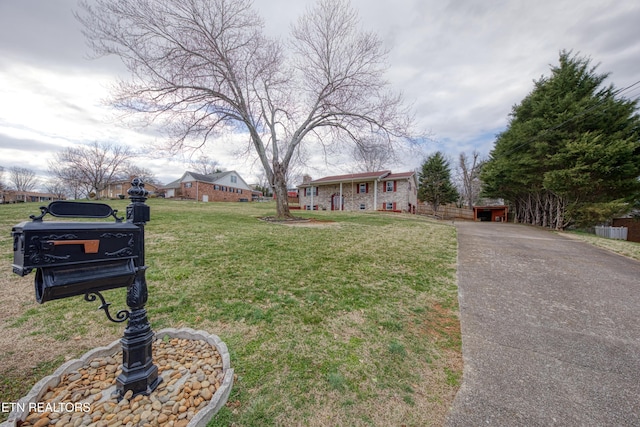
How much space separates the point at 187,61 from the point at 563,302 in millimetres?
12293

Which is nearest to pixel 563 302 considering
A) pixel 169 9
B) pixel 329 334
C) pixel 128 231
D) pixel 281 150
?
pixel 329 334

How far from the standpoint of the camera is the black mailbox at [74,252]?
3.98 feet

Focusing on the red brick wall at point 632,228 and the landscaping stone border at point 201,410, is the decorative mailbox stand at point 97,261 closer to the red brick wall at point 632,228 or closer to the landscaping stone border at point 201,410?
the landscaping stone border at point 201,410

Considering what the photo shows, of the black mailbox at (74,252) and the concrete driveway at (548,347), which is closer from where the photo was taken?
the black mailbox at (74,252)

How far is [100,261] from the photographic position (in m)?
1.44

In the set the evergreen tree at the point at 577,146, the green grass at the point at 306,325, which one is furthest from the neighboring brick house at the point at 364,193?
the green grass at the point at 306,325

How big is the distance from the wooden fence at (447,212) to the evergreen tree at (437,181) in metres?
1.13

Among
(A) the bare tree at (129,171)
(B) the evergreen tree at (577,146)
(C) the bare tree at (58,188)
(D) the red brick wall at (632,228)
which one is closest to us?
(B) the evergreen tree at (577,146)

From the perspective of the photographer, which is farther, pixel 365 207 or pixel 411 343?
pixel 365 207

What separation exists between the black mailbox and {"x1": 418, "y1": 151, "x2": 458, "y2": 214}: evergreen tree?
87.9 feet

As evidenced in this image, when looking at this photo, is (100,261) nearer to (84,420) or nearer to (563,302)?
(84,420)

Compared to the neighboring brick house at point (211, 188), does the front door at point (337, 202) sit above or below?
below

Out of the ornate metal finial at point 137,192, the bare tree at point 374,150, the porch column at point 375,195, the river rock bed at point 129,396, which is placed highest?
the bare tree at point 374,150

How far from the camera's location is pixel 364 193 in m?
23.1
